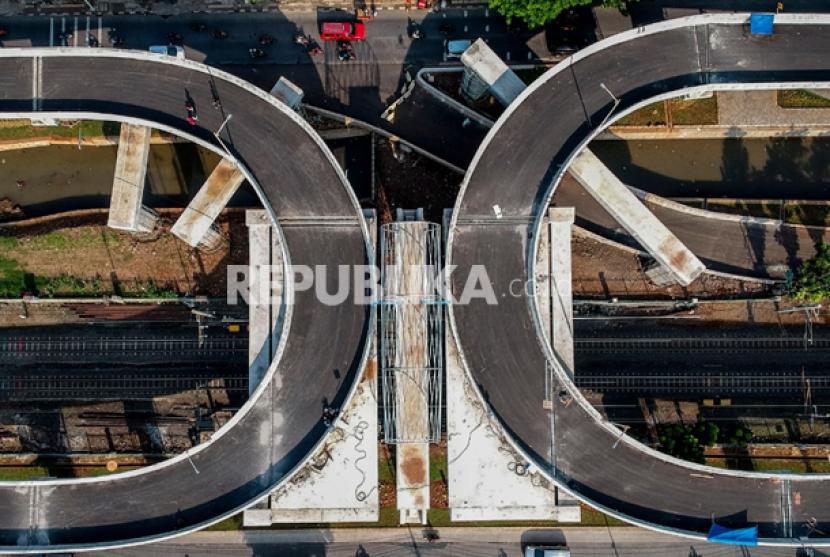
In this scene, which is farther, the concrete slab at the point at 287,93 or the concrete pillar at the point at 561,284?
the concrete slab at the point at 287,93

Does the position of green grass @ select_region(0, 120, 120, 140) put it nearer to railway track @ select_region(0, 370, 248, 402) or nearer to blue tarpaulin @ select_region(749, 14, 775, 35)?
railway track @ select_region(0, 370, 248, 402)

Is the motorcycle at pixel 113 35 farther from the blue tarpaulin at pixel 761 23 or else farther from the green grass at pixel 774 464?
the green grass at pixel 774 464

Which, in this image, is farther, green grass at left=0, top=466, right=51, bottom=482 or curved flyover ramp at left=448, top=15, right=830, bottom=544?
green grass at left=0, top=466, right=51, bottom=482

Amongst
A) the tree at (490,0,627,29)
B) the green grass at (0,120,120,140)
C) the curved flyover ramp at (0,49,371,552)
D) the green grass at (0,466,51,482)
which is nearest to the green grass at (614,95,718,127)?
the tree at (490,0,627,29)

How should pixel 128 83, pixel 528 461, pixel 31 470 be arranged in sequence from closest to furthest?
pixel 528 461 < pixel 128 83 < pixel 31 470

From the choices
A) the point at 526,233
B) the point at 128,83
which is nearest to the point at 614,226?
the point at 526,233

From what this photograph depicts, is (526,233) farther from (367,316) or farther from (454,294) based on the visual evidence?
(367,316)

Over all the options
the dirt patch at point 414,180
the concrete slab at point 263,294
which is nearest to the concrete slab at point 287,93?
the dirt patch at point 414,180
